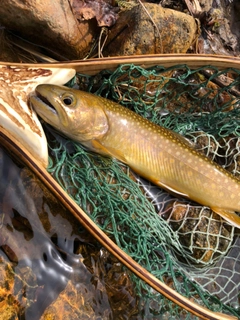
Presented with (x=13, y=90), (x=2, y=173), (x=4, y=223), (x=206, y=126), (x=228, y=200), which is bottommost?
(x=228, y=200)

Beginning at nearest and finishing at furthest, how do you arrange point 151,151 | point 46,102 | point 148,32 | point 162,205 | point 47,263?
point 46,102
point 47,263
point 151,151
point 162,205
point 148,32

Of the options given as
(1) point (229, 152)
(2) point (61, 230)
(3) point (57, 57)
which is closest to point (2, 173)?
(2) point (61, 230)

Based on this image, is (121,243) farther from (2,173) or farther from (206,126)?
(206,126)

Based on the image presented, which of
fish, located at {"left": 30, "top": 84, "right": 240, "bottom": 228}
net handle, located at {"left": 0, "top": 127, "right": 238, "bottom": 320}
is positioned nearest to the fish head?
fish, located at {"left": 30, "top": 84, "right": 240, "bottom": 228}

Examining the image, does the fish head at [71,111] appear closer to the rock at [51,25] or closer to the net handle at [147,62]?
the net handle at [147,62]

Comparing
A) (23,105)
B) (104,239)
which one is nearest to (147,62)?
(23,105)

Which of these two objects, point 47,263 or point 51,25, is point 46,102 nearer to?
point 51,25

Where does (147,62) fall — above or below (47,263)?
above

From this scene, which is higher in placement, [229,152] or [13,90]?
[13,90]
